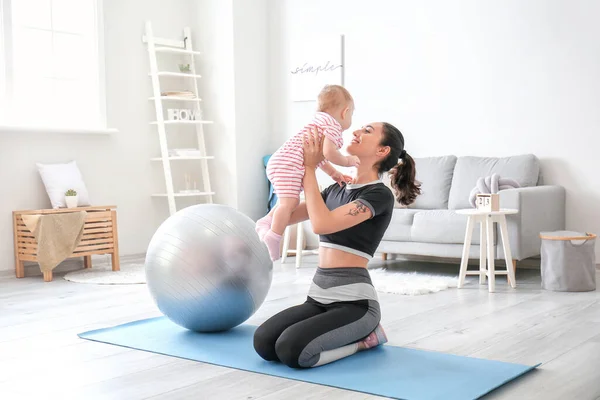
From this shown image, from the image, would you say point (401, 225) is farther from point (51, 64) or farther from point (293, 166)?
point (51, 64)

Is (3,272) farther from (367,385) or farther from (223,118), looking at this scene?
(367,385)

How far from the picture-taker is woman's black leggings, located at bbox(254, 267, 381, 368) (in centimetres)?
280

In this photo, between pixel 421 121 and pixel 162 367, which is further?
pixel 421 121

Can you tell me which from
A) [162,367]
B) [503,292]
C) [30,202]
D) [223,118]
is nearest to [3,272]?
[30,202]

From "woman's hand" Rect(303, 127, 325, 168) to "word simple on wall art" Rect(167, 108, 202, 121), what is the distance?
4212 millimetres

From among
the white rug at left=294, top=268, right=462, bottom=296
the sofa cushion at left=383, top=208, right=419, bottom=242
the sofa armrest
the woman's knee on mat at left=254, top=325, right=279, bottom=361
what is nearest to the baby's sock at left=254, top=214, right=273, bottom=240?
the woman's knee on mat at left=254, top=325, right=279, bottom=361

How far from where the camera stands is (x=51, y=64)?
20.3 ft

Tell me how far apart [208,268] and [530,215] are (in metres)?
2.76

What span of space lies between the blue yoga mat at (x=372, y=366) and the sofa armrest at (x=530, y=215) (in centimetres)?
218

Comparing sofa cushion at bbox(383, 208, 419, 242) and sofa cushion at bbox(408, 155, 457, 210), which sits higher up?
sofa cushion at bbox(408, 155, 457, 210)

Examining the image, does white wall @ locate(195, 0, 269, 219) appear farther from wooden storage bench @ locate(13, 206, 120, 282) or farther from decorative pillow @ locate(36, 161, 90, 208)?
decorative pillow @ locate(36, 161, 90, 208)

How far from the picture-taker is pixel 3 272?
18.8 feet

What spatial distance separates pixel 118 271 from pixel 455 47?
325 centimetres

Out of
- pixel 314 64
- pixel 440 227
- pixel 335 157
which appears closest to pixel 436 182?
pixel 440 227
